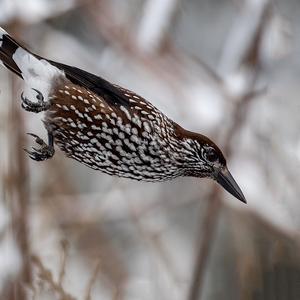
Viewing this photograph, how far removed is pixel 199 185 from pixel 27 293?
4.57ft

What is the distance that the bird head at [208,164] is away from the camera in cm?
142

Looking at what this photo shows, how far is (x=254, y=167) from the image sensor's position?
3543 millimetres

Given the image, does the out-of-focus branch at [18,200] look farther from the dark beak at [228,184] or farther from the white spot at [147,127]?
the dark beak at [228,184]

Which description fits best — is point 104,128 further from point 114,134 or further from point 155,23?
point 155,23

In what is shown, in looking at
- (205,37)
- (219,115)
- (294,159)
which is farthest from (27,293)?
(205,37)

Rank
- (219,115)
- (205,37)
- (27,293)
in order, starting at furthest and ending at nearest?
(205,37) < (219,115) < (27,293)

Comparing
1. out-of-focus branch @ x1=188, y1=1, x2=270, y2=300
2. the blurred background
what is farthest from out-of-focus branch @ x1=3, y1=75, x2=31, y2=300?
out-of-focus branch @ x1=188, y1=1, x2=270, y2=300

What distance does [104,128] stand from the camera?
5.06 feet

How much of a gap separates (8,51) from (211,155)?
1.26ft

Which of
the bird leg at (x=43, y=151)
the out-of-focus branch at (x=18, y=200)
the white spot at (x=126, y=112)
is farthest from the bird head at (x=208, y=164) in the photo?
the out-of-focus branch at (x=18, y=200)

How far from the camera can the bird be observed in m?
1.47

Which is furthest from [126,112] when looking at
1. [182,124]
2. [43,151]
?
[182,124]

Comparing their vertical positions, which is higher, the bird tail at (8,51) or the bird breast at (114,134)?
the bird tail at (8,51)

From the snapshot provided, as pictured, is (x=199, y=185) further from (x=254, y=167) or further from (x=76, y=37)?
(x=76, y=37)
